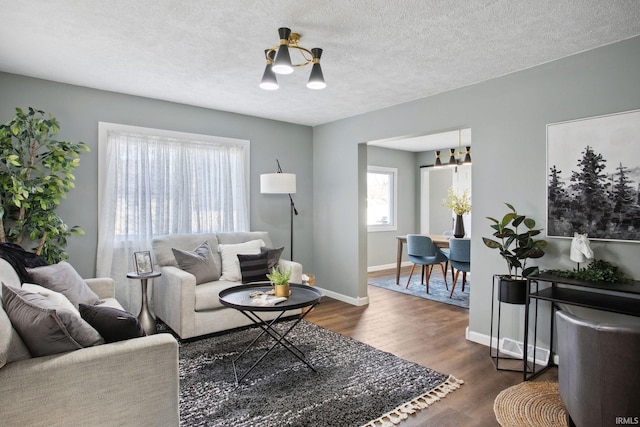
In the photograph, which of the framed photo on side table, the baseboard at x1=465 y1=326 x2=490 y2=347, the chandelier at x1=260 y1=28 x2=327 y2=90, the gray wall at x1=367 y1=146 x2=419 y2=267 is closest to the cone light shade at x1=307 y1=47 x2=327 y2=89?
the chandelier at x1=260 y1=28 x2=327 y2=90

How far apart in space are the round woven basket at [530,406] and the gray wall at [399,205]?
4.77 metres

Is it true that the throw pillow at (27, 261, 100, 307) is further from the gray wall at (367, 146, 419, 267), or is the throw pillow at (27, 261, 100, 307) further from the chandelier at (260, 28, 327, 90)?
the gray wall at (367, 146, 419, 267)

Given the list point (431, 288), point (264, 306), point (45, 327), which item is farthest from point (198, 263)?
point (431, 288)

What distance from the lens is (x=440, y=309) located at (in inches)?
185

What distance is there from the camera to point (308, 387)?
8.57 feet

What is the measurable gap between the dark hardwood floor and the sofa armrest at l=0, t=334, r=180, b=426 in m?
1.41

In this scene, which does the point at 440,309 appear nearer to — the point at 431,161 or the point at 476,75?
the point at 476,75

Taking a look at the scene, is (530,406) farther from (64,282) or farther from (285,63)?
(64,282)

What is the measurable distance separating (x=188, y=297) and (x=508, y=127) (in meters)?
3.32

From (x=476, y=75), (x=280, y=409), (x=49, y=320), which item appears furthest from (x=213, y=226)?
(x=476, y=75)

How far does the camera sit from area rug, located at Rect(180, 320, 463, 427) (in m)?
2.26

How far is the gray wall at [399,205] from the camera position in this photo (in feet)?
24.3

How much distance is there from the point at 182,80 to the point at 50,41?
1.05 metres

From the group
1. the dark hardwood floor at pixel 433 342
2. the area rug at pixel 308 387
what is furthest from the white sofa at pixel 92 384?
the dark hardwood floor at pixel 433 342
